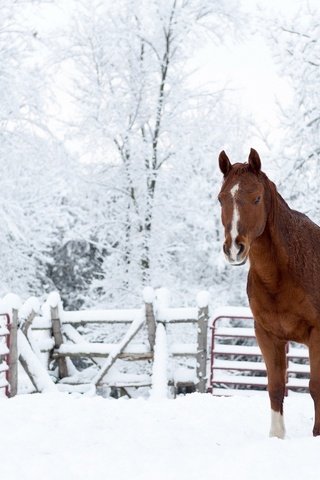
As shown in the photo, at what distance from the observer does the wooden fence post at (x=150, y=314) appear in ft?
31.9

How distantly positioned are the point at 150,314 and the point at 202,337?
33.6 inches

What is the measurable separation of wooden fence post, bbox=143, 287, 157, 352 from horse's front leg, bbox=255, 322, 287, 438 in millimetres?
4659

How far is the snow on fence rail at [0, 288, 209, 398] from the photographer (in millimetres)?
9477

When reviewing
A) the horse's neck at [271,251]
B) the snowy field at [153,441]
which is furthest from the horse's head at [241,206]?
the snowy field at [153,441]

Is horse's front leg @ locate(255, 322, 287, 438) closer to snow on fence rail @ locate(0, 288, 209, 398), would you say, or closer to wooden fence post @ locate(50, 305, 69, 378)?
snow on fence rail @ locate(0, 288, 209, 398)

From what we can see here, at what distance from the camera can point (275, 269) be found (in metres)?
4.80

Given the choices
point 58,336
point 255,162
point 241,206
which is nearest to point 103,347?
point 58,336

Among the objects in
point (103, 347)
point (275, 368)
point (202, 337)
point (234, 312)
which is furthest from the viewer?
point (103, 347)

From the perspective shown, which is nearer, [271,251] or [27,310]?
[271,251]

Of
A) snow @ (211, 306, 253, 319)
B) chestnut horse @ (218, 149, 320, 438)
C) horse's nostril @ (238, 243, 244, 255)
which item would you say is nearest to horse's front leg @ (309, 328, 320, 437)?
chestnut horse @ (218, 149, 320, 438)

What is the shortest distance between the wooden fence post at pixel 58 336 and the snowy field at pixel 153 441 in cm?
342

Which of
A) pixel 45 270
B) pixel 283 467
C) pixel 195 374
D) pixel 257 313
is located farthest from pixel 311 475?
pixel 45 270

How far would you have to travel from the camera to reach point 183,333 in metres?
14.7

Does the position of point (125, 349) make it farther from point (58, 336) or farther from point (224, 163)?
point (224, 163)
